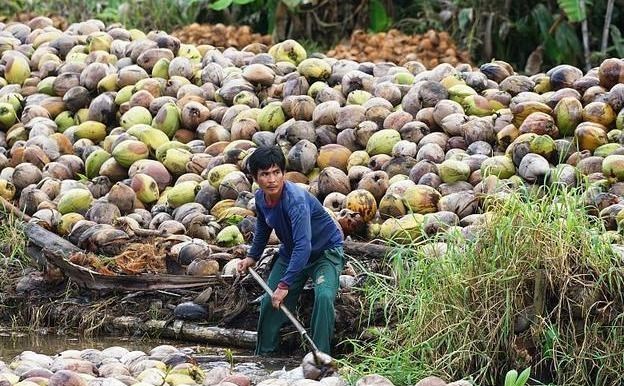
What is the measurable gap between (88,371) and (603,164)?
3.04 metres

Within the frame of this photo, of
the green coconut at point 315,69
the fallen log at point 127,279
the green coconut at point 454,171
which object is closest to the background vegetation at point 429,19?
the green coconut at point 315,69

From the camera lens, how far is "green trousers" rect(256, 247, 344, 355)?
17.5 ft

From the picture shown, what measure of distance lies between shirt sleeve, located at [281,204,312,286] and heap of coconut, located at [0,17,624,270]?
750 mm

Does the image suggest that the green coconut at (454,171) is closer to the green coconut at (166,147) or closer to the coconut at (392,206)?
the coconut at (392,206)

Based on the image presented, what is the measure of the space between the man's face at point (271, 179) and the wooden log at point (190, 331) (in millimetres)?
838

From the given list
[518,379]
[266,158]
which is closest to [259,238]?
[266,158]

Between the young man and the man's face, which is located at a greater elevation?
the man's face

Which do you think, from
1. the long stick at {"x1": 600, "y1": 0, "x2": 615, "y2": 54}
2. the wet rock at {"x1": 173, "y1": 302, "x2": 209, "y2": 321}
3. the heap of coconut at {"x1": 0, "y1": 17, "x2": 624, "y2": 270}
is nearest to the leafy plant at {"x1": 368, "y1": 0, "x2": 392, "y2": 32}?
the long stick at {"x1": 600, "y1": 0, "x2": 615, "y2": 54}

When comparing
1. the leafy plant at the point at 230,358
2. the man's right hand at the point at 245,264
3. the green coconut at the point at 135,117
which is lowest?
the leafy plant at the point at 230,358

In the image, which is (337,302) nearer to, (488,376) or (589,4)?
(488,376)

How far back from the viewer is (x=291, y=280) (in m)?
5.27

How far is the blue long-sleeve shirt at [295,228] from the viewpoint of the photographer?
5.27 m

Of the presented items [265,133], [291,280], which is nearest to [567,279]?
[291,280]

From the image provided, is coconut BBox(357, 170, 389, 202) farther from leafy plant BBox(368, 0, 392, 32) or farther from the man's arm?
leafy plant BBox(368, 0, 392, 32)
